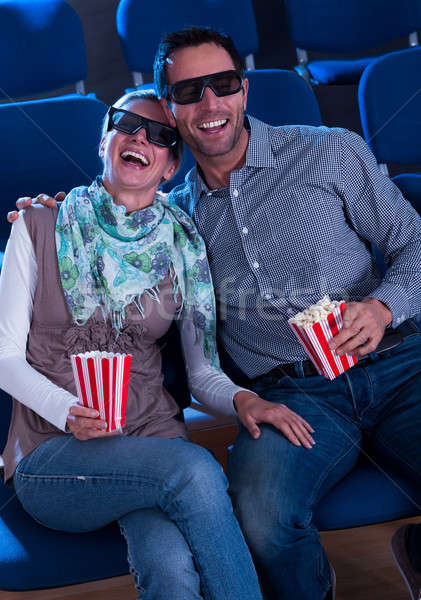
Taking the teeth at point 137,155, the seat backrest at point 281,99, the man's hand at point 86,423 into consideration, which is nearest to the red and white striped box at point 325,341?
the man's hand at point 86,423

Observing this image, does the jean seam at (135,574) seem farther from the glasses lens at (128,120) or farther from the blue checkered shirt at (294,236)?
the glasses lens at (128,120)

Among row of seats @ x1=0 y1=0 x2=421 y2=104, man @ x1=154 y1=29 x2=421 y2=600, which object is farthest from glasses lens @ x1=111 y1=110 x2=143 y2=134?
row of seats @ x1=0 y1=0 x2=421 y2=104

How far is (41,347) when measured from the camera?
148 cm

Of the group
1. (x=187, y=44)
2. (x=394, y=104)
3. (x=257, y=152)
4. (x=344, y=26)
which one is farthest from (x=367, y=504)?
(x=344, y=26)

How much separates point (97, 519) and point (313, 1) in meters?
2.70

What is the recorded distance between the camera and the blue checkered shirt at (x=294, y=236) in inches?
64.3

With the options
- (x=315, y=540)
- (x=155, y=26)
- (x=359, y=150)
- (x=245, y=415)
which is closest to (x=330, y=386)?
(x=245, y=415)

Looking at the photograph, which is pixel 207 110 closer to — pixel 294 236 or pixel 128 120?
pixel 128 120

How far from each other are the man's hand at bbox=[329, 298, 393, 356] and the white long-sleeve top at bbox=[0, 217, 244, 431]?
A: 248mm

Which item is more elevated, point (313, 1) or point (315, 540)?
point (313, 1)

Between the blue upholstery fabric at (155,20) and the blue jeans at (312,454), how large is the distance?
186cm

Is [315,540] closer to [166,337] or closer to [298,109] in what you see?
[166,337]

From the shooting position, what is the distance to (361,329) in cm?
146

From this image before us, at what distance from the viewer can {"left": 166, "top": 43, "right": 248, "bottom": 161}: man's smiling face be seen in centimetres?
165
